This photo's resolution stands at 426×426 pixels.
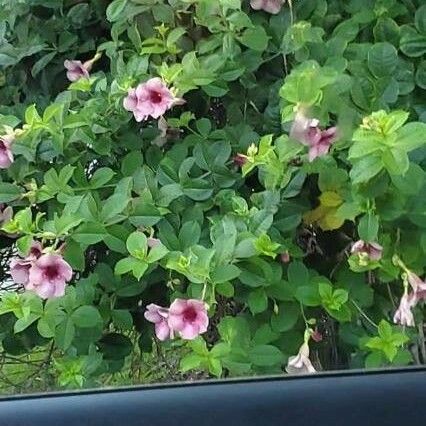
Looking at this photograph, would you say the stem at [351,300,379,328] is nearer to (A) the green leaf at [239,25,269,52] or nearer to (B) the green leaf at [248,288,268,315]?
(B) the green leaf at [248,288,268,315]

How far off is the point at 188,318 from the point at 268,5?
500mm

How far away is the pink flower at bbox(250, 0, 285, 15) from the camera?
1.35m

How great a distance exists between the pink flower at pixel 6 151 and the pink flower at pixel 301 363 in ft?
1.67

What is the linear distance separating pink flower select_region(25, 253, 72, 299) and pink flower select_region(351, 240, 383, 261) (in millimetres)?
390

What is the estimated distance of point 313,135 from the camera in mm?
1158

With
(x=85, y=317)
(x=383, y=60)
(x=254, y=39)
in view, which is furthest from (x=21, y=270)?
(x=383, y=60)

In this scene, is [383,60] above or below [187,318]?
above

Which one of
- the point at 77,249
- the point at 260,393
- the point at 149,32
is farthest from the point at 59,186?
the point at 260,393

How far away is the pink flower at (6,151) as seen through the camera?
4.36 feet

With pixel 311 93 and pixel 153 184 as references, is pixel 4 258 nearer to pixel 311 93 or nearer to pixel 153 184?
pixel 153 184

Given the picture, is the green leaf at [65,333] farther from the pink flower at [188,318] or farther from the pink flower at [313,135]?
the pink flower at [313,135]

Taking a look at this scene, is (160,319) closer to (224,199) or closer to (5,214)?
(224,199)

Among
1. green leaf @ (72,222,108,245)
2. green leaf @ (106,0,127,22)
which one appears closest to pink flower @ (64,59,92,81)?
green leaf @ (106,0,127,22)

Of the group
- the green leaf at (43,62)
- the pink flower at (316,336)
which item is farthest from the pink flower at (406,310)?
the green leaf at (43,62)
